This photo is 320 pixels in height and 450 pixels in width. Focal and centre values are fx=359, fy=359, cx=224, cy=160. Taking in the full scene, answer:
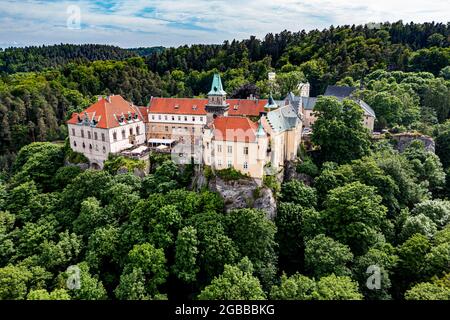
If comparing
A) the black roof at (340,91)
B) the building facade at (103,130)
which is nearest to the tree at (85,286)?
the building facade at (103,130)

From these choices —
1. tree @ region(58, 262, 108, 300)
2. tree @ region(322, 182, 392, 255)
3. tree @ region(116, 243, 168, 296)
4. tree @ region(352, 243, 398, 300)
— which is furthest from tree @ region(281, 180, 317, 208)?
tree @ region(58, 262, 108, 300)

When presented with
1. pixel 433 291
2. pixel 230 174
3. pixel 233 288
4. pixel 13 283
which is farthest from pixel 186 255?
pixel 433 291

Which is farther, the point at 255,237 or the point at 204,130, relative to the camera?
the point at 204,130

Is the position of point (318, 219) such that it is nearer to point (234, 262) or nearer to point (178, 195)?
point (234, 262)

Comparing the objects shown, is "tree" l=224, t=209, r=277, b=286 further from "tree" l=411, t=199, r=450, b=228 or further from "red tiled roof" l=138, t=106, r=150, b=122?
"red tiled roof" l=138, t=106, r=150, b=122

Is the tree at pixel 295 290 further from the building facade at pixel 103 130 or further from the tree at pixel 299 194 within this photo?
the building facade at pixel 103 130

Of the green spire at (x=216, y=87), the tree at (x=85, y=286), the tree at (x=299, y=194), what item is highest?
the green spire at (x=216, y=87)

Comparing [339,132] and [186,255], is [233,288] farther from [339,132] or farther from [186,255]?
[339,132]
